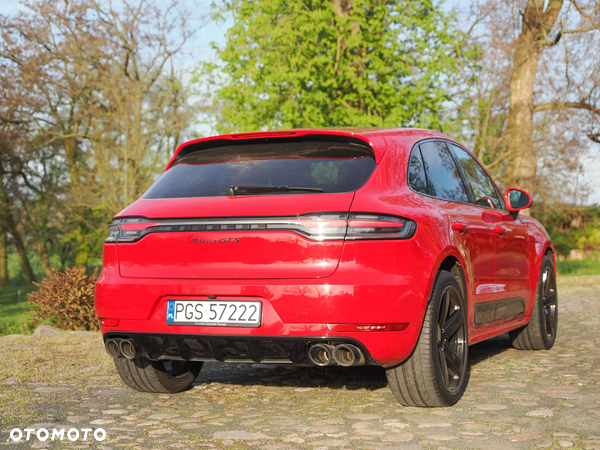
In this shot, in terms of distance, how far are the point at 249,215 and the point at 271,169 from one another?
46 centimetres

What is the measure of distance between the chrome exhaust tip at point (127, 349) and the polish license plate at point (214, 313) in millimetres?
402

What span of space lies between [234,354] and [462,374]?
1.62 meters

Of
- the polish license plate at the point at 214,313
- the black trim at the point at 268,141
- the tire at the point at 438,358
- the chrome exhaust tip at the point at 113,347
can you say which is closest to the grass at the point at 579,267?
the tire at the point at 438,358

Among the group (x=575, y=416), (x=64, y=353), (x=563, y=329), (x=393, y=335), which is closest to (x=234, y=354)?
(x=393, y=335)

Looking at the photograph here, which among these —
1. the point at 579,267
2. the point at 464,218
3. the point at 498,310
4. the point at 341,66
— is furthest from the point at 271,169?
the point at 579,267

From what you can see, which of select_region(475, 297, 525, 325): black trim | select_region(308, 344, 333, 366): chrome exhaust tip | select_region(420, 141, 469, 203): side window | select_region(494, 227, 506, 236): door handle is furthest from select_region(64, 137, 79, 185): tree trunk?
select_region(308, 344, 333, 366): chrome exhaust tip

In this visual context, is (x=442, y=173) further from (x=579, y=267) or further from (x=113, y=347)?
Result: (x=579, y=267)

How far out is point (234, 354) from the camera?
14.6 ft

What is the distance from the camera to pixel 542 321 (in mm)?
7293

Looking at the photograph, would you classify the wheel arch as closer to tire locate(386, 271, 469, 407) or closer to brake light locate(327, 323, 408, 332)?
tire locate(386, 271, 469, 407)

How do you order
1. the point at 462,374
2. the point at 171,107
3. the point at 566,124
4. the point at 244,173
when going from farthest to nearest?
1. the point at 171,107
2. the point at 566,124
3. the point at 462,374
4. the point at 244,173

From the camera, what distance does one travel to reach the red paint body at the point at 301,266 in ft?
13.6

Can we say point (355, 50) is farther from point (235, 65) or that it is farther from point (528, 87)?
point (528, 87)

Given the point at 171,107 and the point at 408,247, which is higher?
the point at 171,107
